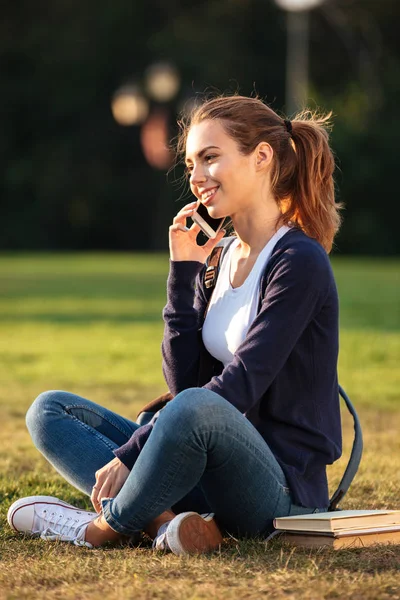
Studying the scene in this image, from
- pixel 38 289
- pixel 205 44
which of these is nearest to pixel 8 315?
pixel 38 289

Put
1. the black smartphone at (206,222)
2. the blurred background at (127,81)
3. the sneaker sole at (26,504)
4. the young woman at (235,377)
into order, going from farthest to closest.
Result: the blurred background at (127,81), the black smartphone at (206,222), the sneaker sole at (26,504), the young woman at (235,377)

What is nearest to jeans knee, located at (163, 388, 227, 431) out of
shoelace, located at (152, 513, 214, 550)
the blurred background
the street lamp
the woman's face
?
shoelace, located at (152, 513, 214, 550)

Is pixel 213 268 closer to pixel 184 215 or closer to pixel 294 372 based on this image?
pixel 184 215

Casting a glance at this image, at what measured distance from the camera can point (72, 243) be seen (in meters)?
44.6

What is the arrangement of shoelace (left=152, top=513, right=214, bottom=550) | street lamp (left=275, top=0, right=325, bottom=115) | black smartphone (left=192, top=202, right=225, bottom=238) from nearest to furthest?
shoelace (left=152, top=513, right=214, bottom=550) < black smartphone (left=192, top=202, right=225, bottom=238) < street lamp (left=275, top=0, right=325, bottom=115)

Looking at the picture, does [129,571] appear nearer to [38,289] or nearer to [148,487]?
[148,487]

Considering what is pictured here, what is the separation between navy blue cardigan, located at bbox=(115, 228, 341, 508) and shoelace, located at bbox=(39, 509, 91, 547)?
1.23 ft

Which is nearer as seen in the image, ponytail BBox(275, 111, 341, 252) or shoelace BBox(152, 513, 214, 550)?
shoelace BBox(152, 513, 214, 550)

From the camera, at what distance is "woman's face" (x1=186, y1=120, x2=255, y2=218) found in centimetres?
412

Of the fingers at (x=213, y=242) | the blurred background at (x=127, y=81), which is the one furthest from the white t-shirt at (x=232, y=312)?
the blurred background at (x=127, y=81)

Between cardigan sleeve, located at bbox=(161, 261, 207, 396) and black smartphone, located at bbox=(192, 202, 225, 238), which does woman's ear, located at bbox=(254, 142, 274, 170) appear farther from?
cardigan sleeve, located at bbox=(161, 261, 207, 396)

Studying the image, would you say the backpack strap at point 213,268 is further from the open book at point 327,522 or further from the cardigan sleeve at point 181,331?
the open book at point 327,522

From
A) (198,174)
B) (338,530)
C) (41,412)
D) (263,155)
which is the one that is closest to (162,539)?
(338,530)

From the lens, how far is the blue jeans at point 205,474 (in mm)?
3686
